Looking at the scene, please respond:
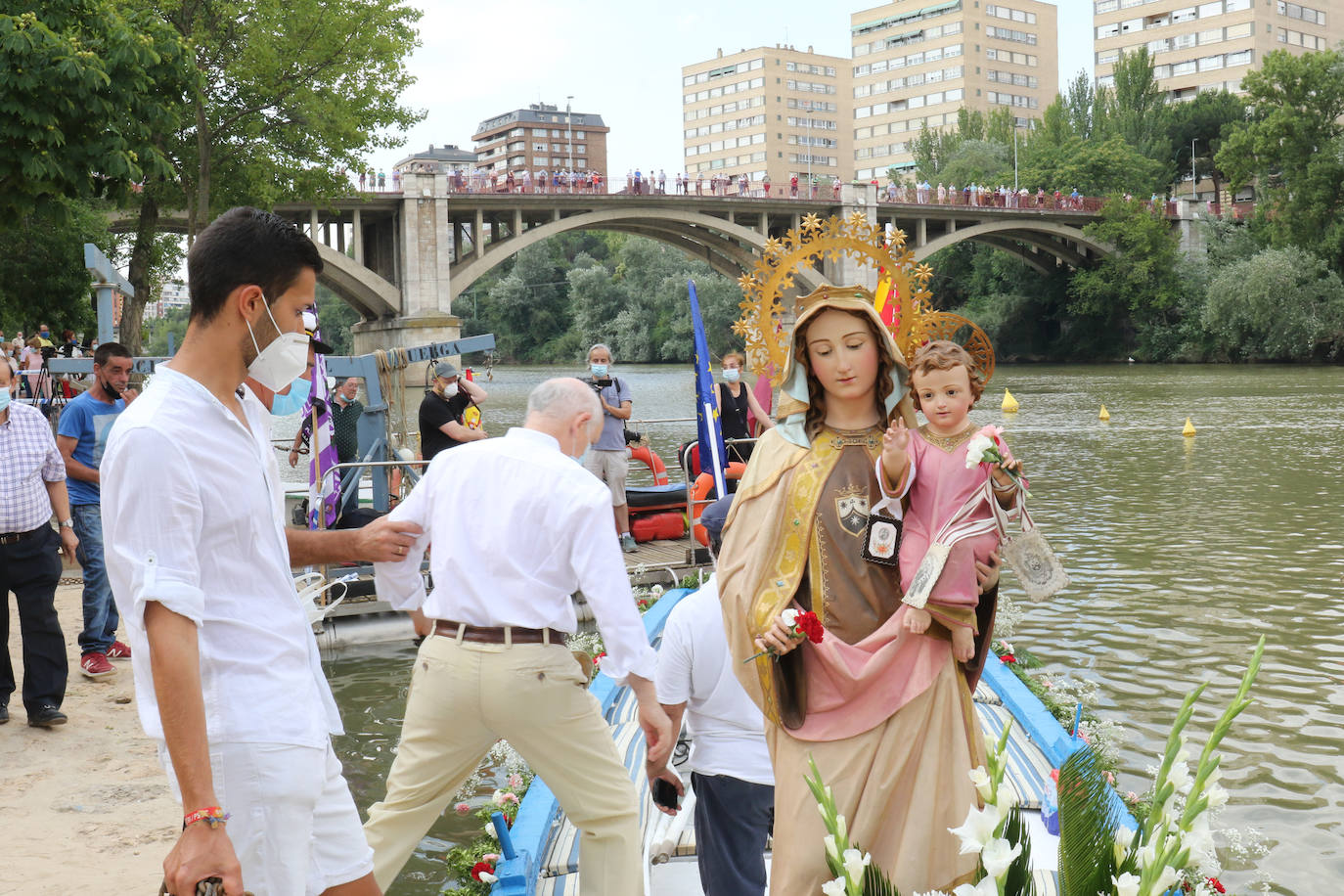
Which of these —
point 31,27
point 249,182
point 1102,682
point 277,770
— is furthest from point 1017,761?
point 249,182

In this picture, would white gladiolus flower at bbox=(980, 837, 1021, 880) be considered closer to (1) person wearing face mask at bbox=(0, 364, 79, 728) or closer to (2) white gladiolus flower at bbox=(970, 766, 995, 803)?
(2) white gladiolus flower at bbox=(970, 766, 995, 803)

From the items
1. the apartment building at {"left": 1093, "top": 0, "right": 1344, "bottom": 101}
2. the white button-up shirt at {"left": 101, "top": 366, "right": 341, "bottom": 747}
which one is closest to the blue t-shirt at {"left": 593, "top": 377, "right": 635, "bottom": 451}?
the white button-up shirt at {"left": 101, "top": 366, "right": 341, "bottom": 747}

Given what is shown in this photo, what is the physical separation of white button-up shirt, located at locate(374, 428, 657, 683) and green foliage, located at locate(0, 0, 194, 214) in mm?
6515

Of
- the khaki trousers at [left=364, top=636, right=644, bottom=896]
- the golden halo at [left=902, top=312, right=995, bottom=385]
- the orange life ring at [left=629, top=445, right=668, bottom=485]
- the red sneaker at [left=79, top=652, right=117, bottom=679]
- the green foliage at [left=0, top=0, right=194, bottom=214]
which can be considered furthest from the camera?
the orange life ring at [left=629, top=445, right=668, bottom=485]

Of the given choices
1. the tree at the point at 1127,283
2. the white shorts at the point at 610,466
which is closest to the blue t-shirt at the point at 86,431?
the white shorts at the point at 610,466

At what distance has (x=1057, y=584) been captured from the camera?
347cm

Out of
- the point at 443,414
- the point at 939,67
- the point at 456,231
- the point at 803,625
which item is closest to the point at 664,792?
the point at 803,625

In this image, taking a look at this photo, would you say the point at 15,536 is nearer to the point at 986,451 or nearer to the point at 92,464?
the point at 92,464

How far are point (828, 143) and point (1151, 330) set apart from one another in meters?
76.5

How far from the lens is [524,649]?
3.71 m

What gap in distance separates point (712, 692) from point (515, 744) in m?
0.63

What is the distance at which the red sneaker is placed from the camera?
810cm

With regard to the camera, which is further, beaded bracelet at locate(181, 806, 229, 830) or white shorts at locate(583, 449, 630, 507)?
white shorts at locate(583, 449, 630, 507)

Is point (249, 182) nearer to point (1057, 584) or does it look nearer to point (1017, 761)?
point (1017, 761)
